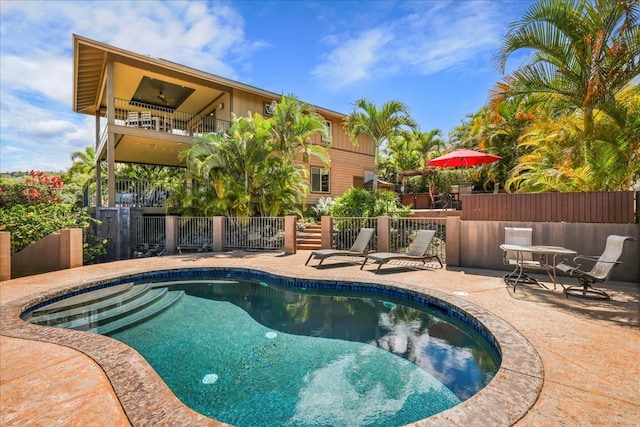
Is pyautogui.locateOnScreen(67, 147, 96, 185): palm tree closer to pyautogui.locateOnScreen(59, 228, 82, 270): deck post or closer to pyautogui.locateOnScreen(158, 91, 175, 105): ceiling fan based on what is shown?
pyautogui.locateOnScreen(158, 91, 175, 105): ceiling fan

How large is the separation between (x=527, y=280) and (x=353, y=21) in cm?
1036

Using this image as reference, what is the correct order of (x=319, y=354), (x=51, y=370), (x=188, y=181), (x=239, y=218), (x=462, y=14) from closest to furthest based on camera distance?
(x=51, y=370)
(x=319, y=354)
(x=462, y=14)
(x=239, y=218)
(x=188, y=181)

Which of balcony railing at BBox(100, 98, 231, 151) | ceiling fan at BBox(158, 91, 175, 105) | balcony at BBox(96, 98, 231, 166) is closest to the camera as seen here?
balcony at BBox(96, 98, 231, 166)

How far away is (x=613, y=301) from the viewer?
18.7ft

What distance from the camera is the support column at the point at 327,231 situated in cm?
1159

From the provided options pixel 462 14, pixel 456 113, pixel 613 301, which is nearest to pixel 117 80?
pixel 462 14

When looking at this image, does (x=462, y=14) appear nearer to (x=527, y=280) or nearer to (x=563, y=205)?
(x=563, y=205)

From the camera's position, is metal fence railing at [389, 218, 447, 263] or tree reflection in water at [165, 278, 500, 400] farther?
metal fence railing at [389, 218, 447, 263]

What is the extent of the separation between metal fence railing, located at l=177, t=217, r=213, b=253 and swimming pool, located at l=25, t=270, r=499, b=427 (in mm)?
5349

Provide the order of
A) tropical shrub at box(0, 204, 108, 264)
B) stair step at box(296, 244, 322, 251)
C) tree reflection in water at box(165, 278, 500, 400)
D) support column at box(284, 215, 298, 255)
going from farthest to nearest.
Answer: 1. stair step at box(296, 244, 322, 251)
2. support column at box(284, 215, 298, 255)
3. tropical shrub at box(0, 204, 108, 264)
4. tree reflection in water at box(165, 278, 500, 400)

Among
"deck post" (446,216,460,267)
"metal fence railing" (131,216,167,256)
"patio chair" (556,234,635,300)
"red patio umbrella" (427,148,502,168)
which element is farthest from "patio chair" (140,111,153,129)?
"patio chair" (556,234,635,300)

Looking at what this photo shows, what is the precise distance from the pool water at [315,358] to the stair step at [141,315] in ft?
0.74

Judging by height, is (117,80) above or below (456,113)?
below

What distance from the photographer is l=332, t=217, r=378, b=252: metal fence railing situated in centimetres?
1152
